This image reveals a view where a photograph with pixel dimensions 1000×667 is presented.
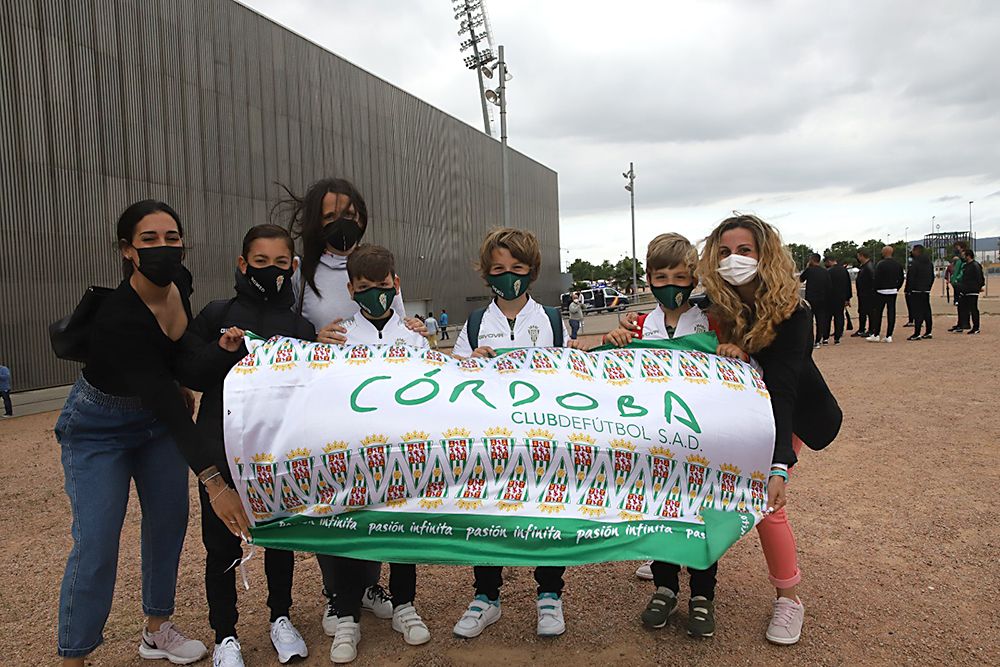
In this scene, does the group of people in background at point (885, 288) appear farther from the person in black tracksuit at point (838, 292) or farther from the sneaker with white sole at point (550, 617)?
the sneaker with white sole at point (550, 617)

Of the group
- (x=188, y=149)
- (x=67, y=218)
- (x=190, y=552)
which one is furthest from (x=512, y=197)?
(x=190, y=552)

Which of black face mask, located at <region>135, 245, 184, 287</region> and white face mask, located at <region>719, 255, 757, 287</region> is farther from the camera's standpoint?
white face mask, located at <region>719, 255, 757, 287</region>

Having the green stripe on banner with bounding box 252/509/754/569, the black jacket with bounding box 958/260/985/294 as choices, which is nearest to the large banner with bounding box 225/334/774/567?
the green stripe on banner with bounding box 252/509/754/569

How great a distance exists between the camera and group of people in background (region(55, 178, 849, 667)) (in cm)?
299

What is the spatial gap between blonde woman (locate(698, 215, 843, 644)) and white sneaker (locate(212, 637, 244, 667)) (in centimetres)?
254

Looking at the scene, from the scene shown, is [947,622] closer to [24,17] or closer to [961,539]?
[961,539]

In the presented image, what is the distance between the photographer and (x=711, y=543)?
2861 mm

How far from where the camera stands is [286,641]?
11.2 feet

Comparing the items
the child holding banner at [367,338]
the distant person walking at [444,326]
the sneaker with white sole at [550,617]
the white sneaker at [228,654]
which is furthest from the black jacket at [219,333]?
the distant person walking at [444,326]

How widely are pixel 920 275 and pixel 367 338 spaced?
1604 cm

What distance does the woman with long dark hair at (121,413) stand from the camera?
2906mm

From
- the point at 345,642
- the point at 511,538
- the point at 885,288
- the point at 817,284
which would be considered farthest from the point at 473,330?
the point at 885,288

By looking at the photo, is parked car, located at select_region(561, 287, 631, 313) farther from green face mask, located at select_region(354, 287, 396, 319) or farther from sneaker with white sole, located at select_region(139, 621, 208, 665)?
sneaker with white sole, located at select_region(139, 621, 208, 665)

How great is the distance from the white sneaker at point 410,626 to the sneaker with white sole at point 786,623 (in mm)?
1694
